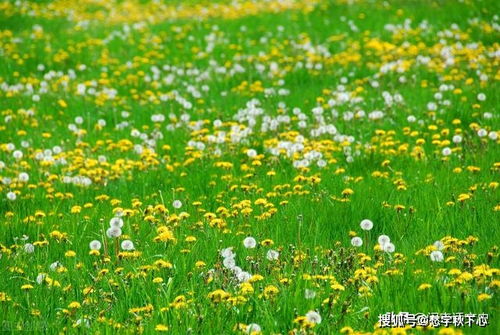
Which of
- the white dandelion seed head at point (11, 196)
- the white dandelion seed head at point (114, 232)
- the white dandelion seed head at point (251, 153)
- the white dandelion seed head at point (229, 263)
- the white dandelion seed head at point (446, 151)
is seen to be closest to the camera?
the white dandelion seed head at point (229, 263)

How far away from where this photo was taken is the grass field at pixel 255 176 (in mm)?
3961

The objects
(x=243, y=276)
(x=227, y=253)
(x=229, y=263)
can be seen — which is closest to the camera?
(x=243, y=276)

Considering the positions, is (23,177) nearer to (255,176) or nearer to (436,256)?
(255,176)

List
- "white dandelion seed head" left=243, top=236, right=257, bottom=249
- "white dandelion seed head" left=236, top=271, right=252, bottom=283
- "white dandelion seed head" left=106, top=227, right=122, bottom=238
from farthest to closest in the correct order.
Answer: "white dandelion seed head" left=106, top=227, right=122, bottom=238
"white dandelion seed head" left=243, top=236, right=257, bottom=249
"white dandelion seed head" left=236, top=271, right=252, bottom=283

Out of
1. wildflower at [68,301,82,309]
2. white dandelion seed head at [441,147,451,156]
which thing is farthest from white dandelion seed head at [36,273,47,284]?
white dandelion seed head at [441,147,451,156]

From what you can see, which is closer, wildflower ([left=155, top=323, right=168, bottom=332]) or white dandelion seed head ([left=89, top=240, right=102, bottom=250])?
wildflower ([left=155, top=323, right=168, bottom=332])

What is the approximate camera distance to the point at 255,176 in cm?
657

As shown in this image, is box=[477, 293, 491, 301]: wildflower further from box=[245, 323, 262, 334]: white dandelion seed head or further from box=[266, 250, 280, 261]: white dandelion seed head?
box=[266, 250, 280, 261]: white dandelion seed head

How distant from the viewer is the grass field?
3.96 m

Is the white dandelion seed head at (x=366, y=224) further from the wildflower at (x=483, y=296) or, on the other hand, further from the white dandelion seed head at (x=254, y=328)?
the white dandelion seed head at (x=254, y=328)

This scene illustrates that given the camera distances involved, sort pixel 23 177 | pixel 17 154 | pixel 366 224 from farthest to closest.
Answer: pixel 17 154 → pixel 23 177 → pixel 366 224

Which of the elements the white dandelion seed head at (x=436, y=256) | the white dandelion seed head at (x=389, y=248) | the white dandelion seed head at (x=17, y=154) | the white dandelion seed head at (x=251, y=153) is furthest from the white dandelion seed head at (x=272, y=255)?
the white dandelion seed head at (x=17, y=154)

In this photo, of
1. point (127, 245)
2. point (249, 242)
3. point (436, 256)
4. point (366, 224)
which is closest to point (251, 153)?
point (366, 224)

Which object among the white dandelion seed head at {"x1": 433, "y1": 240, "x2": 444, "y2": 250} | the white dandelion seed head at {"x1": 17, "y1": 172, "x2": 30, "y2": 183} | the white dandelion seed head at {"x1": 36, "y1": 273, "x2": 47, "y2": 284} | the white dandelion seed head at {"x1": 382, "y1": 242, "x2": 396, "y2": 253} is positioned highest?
the white dandelion seed head at {"x1": 17, "y1": 172, "x2": 30, "y2": 183}
